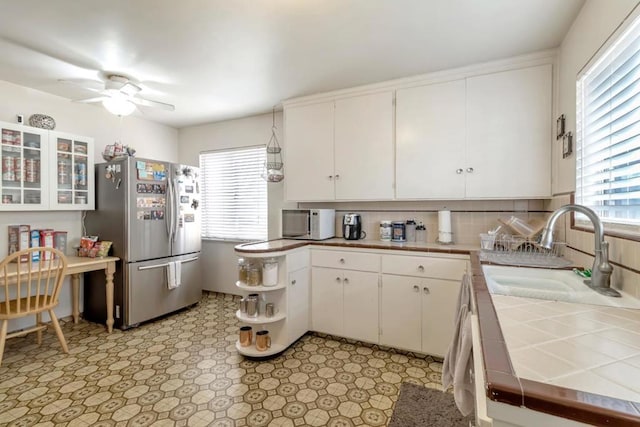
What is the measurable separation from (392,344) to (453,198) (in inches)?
54.4

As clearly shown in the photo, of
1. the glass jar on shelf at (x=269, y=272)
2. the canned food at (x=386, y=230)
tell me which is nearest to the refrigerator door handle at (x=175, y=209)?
the glass jar on shelf at (x=269, y=272)

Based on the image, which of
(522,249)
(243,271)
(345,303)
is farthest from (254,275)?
(522,249)

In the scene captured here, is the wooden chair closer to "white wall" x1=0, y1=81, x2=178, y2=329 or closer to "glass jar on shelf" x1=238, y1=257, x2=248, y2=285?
"white wall" x1=0, y1=81, x2=178, y2=329

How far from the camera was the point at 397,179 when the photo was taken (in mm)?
2754

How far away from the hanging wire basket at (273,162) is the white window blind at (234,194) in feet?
0.50

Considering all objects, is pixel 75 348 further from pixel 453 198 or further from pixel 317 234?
pixel 453 198

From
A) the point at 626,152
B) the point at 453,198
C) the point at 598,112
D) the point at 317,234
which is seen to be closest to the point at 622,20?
the point at 598,112

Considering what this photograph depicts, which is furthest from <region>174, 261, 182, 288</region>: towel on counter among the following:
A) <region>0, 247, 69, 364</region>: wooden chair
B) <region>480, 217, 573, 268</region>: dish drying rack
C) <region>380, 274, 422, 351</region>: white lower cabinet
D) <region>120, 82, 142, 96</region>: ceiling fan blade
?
<region>480, 217, 573, 268</region>: dish drying rack

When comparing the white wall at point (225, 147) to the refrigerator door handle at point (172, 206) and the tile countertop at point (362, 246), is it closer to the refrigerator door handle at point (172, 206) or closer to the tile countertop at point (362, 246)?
the refrigerator door handle at point (172, 206)

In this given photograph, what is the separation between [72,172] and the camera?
10.2 ft

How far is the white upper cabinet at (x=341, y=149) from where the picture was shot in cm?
280

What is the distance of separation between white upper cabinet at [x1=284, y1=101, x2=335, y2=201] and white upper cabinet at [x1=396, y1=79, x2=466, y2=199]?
72 centimetres

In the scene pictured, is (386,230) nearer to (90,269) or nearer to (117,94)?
(117,94)

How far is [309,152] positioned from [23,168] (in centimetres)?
270
